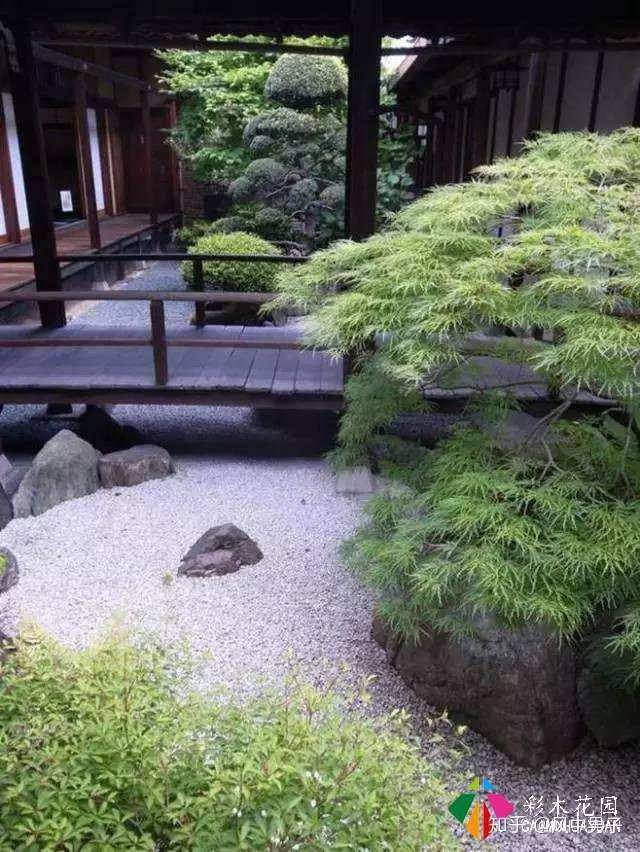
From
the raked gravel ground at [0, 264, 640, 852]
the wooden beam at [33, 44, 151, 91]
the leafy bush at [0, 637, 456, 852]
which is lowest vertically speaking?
the raked gravel ground at [0, 264, 640, 852]

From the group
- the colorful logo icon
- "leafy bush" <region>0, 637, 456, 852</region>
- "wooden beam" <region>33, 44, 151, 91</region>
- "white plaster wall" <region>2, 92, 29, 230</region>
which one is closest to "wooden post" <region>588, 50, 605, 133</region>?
the colorful logo icon

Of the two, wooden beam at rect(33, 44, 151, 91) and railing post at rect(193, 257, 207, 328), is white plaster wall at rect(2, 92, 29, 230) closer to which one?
wooden beam at rect(33, 44, 151, 91)

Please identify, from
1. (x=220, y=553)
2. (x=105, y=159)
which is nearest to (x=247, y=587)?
(x=220, y=553)

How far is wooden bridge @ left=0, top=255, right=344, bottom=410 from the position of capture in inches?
204

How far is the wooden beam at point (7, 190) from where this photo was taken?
33.0 ft

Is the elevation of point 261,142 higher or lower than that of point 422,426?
higher

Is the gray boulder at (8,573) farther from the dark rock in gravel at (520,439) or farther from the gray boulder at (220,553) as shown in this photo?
the dark rock in gravel at (520,439)

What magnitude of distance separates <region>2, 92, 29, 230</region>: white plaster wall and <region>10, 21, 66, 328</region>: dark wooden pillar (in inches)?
168

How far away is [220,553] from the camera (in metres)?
4.07

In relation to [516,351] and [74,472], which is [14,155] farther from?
[516,351]

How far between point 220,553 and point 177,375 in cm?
181

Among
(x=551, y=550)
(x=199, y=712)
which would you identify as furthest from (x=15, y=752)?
(x=551, y=550)

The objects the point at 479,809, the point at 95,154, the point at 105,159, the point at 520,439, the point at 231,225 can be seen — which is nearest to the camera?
the point at 479,809

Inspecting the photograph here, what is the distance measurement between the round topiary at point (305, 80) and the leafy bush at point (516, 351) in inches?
246
